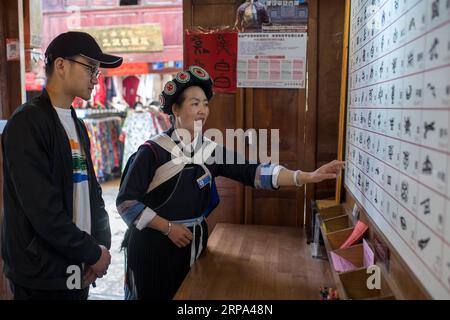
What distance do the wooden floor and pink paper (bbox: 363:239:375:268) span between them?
0.17 meters

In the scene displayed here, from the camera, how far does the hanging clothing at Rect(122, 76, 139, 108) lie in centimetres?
652

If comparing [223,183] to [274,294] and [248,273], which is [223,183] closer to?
[248,273]

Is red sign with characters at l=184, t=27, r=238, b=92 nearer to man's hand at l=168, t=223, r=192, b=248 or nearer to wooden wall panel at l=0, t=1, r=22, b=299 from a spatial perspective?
man's hand at l=168, t=223, r=192, b=248

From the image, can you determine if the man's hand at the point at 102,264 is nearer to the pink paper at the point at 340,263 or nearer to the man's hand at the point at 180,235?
the man's hand at the point at 180,235


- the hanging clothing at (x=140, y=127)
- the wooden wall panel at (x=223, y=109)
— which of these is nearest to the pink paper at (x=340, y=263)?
the wooden wall panel at (x=223, y=109)

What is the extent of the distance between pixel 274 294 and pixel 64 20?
5847 millimetres

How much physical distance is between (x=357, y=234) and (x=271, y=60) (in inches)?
46.2

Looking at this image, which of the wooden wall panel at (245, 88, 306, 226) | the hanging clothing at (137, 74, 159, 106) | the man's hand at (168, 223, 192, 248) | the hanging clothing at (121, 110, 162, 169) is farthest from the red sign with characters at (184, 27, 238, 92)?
the hanging clothing at (137, 74, 159, 106)

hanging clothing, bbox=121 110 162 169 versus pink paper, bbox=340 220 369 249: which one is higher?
hanging clothing, bbox=121 110 162 169

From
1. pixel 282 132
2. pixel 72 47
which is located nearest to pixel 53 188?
pixel 72 47

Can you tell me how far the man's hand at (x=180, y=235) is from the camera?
1.75m

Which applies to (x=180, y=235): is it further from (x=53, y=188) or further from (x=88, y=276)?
(x=53, y=188)

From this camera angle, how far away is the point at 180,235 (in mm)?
1753
